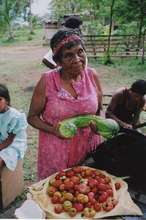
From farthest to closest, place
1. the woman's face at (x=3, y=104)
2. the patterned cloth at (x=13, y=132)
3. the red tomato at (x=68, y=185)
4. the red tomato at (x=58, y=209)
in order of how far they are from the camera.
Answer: the patterned cloth at (x=13, y=132), the woman's face at (x=3, y=104), the red tomato at (x=68, y=185), the red tomato at (x=58, y=209)

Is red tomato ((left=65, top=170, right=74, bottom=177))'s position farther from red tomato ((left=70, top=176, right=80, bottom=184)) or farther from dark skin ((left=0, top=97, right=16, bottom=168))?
dark skin ((left=0, top=97, right=16, bottom=168))

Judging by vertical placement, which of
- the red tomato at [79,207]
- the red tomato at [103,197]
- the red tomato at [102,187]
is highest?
the red tomato at [102,187]

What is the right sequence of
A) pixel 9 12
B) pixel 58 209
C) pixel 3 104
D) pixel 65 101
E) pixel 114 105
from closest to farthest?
pixel 58 209
pixel 65 101
pixel 3 104
pixel 114 105
pixel 9 12

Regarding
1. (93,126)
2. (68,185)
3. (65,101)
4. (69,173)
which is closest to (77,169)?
(69,173)

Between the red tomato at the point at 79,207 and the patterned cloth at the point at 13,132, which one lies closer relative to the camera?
the red tomato at the point at 79,207

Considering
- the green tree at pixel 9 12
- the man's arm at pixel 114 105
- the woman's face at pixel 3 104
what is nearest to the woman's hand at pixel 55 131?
the woman's face at pixel 3 104

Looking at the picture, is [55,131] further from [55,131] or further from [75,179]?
[75,179]

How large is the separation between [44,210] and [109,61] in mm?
13275

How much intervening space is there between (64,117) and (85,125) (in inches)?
6.7

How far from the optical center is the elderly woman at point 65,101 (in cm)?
260

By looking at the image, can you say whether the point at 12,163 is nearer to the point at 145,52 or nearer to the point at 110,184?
the point at 110,184

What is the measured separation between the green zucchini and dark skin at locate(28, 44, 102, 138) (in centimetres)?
10

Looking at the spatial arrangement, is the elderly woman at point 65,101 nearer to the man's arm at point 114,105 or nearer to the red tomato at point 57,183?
the red tomato at point 57,183

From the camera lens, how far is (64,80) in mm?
2740
